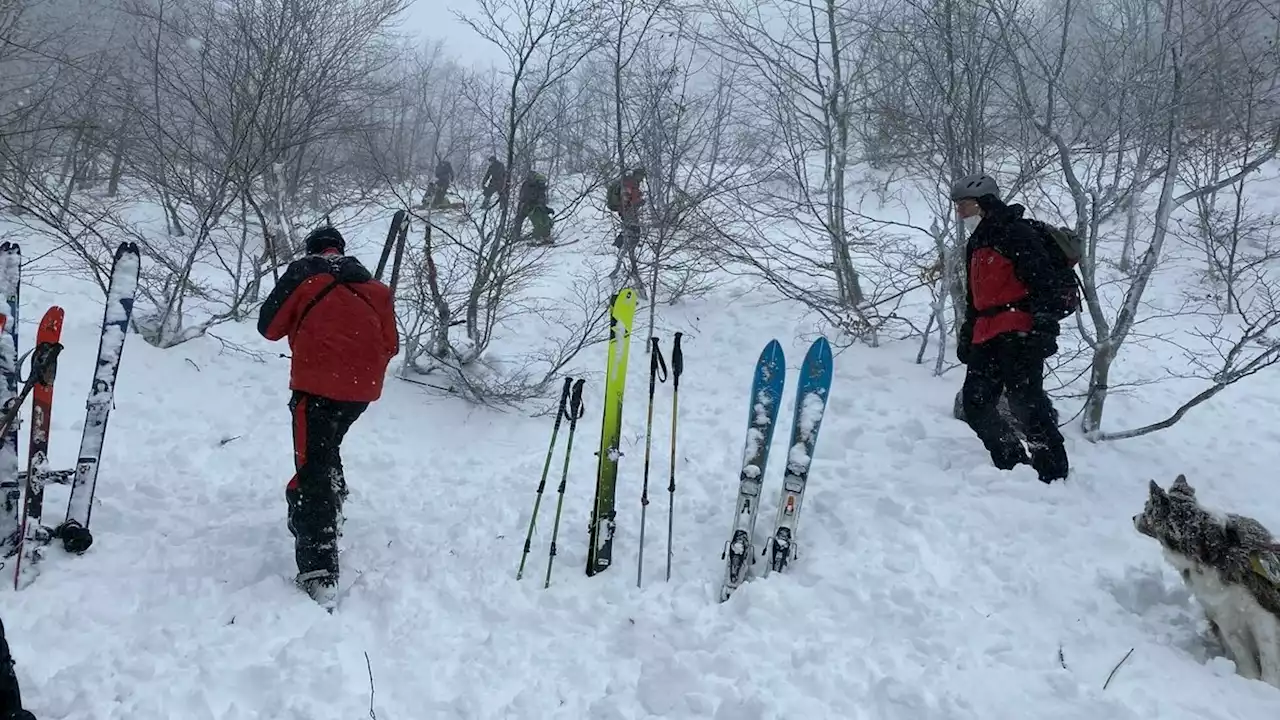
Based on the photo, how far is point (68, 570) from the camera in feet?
11.1

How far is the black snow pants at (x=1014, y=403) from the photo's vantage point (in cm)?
411

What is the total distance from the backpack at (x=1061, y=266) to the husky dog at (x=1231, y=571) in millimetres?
1185

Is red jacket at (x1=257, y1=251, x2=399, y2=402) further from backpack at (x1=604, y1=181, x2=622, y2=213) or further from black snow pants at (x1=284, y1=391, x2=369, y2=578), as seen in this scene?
backpack at (x1=604, y1=181, x2=622, y2=213)

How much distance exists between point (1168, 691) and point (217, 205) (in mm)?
7504

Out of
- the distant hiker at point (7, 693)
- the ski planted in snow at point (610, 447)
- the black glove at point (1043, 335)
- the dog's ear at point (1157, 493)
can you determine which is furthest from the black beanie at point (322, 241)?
the dog's ear at point (1157, 493)

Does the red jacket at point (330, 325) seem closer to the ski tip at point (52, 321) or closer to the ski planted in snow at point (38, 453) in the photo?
the ski planted in snow at point (38, 453)

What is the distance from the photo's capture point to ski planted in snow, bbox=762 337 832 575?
3.66 m

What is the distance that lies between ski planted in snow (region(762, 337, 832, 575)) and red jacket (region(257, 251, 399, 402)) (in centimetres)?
208

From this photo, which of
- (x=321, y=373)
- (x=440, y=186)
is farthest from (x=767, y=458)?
(x=440, y=186)

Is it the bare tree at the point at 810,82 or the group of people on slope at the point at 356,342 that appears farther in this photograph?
the bare tree at the point at 810,82

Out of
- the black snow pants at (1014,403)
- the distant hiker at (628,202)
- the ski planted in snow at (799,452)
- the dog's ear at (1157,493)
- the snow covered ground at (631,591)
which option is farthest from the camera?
the distant hiker at (628,202)

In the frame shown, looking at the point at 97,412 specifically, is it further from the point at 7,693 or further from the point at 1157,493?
the point at 1157,493

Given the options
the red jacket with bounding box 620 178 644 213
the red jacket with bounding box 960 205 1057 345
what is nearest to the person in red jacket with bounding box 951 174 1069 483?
the red jacket with bounding box 960 205 1057 345

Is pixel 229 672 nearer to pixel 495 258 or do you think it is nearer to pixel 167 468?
pixel 167 468
